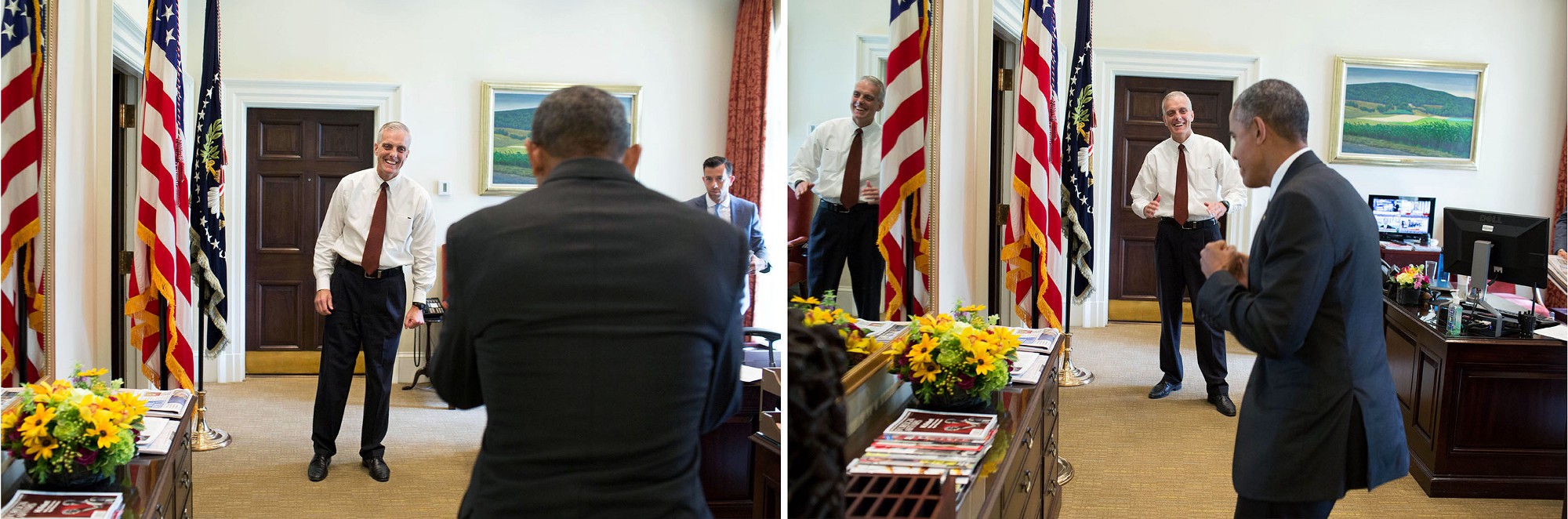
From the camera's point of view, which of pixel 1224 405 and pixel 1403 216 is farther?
pixel 1224 405

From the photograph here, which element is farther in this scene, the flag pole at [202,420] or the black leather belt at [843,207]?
the flag pole at [202,420]

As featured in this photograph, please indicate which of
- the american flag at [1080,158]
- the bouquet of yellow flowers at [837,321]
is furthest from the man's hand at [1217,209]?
the bouquet of yellow flowers at [837,321]

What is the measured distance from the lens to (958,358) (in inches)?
76.7

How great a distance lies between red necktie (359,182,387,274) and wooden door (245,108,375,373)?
6 cm

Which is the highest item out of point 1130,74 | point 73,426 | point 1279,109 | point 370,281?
point 1130,74

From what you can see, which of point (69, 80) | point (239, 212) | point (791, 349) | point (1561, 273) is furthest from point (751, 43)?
point (1561, 273)

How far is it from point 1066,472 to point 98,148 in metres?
2.72

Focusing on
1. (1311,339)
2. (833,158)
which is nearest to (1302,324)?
(1311,339)

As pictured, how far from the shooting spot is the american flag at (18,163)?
1.34 m

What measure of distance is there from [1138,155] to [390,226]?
3.60 meters

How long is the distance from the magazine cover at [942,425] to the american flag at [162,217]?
45.8 inches

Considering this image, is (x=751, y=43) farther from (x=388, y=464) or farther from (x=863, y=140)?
(x=388, y=464)

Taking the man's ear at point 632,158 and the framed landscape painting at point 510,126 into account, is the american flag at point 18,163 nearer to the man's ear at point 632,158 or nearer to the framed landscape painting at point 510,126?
the framed landscape painting at point 510,126

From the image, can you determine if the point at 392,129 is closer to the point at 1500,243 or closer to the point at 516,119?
the point at 516,119
